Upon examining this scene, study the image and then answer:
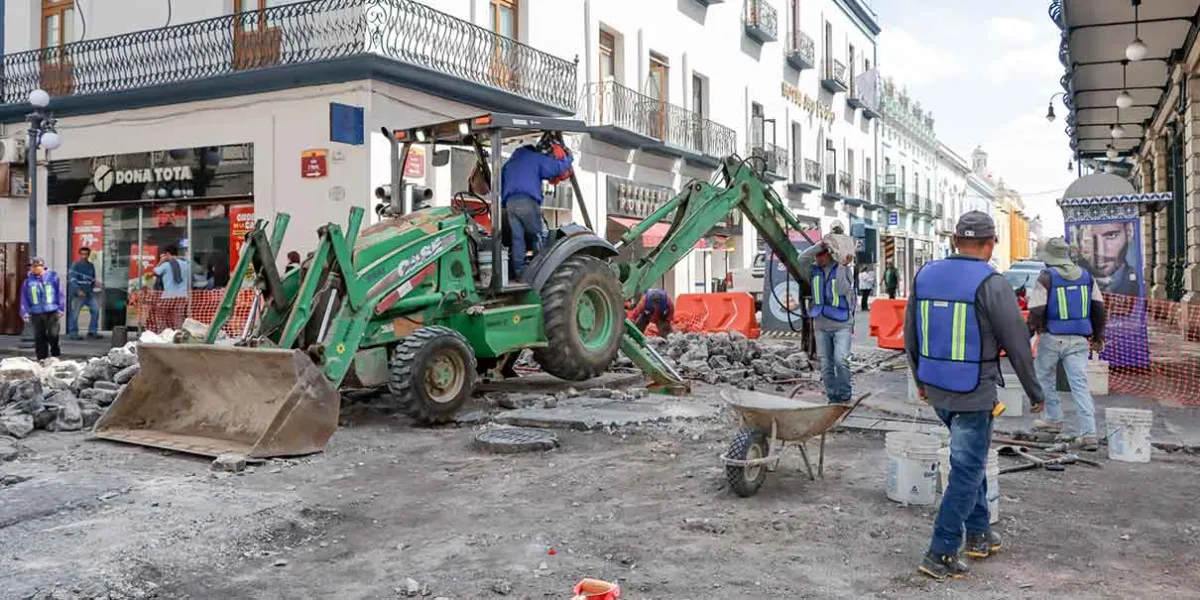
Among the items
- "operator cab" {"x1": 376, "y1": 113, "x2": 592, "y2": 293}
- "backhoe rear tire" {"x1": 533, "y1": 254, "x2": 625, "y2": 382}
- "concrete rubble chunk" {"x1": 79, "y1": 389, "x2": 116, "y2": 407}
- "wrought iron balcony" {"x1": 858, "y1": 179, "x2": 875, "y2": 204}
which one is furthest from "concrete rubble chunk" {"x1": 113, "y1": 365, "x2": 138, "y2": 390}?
"wrought iron balcony" {"x1": 858, "y1": 179, "x2": 875, "y2": 204}

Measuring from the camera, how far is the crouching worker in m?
15.1

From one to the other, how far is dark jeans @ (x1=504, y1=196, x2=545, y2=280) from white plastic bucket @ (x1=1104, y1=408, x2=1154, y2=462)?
507cm

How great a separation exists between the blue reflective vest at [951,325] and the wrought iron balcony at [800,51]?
29333 millimetres

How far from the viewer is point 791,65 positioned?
3350cm

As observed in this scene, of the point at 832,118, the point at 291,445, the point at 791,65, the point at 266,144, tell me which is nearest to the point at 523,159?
the point at 291,445

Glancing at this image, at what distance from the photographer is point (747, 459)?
5805 millimetres

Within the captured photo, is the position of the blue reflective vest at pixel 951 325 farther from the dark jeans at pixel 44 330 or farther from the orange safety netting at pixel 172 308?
the orange safety netting at pixel 172 308

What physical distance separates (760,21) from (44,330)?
21.8m

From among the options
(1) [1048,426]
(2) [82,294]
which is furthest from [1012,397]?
(2) [82,294]

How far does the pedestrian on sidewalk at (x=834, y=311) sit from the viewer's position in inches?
345

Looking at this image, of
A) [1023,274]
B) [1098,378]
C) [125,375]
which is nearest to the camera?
[125,375]

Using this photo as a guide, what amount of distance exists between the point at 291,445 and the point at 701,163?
68.9ft

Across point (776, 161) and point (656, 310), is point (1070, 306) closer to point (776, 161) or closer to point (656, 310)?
point (656, 310)

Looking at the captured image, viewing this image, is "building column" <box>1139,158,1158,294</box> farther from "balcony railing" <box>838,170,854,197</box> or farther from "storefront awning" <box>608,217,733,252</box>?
"balcony railing" <box>838,170,854,197</box>
